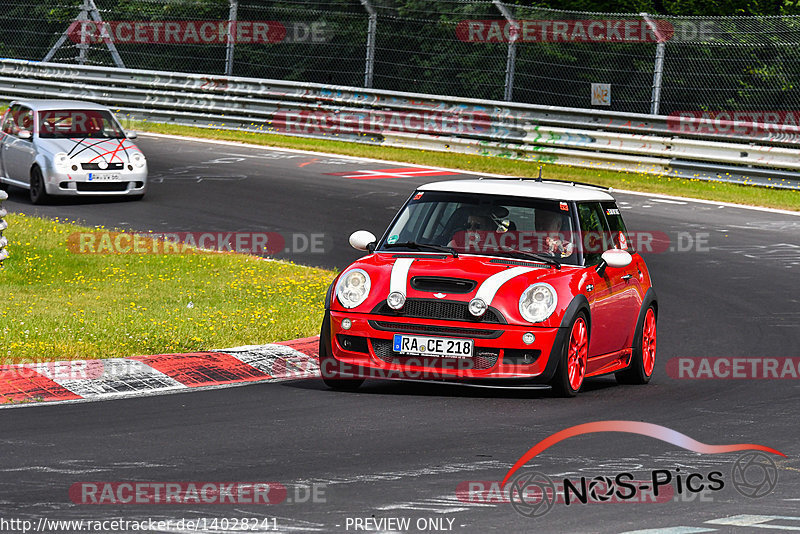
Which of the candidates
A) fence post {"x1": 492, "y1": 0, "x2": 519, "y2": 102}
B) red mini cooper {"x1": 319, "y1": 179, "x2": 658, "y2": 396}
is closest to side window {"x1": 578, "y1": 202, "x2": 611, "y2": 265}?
red mini cooper {"x1": 319, "y1": 179, "x2": 658, "y2": 396}

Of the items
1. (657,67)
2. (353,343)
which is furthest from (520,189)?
(657,67)

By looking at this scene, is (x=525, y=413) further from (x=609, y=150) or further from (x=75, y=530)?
(x=609, y=150)

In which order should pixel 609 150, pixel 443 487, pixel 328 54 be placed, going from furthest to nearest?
pixel 328 54
pixel 609 150
pixel 443 487

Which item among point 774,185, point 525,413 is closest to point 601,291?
point 525,413

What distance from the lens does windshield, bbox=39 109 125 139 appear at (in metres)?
20.5

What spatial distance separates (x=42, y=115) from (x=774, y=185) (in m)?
11.4

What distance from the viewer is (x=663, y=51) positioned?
2319 centimetres

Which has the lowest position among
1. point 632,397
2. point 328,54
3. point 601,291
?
point 632,397

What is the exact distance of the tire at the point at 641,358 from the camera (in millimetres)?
10836

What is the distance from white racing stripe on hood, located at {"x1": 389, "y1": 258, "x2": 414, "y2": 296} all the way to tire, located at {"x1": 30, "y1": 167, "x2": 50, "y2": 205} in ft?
36.8

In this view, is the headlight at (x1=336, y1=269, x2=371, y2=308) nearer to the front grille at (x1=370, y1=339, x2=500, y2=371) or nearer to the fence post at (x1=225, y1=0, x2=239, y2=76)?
the front grille at (x1=370, y1=339, x2=500, y2=371)

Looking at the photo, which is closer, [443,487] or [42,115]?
[443,487]

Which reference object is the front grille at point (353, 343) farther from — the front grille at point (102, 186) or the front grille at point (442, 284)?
the front grille at point (102, 186)
